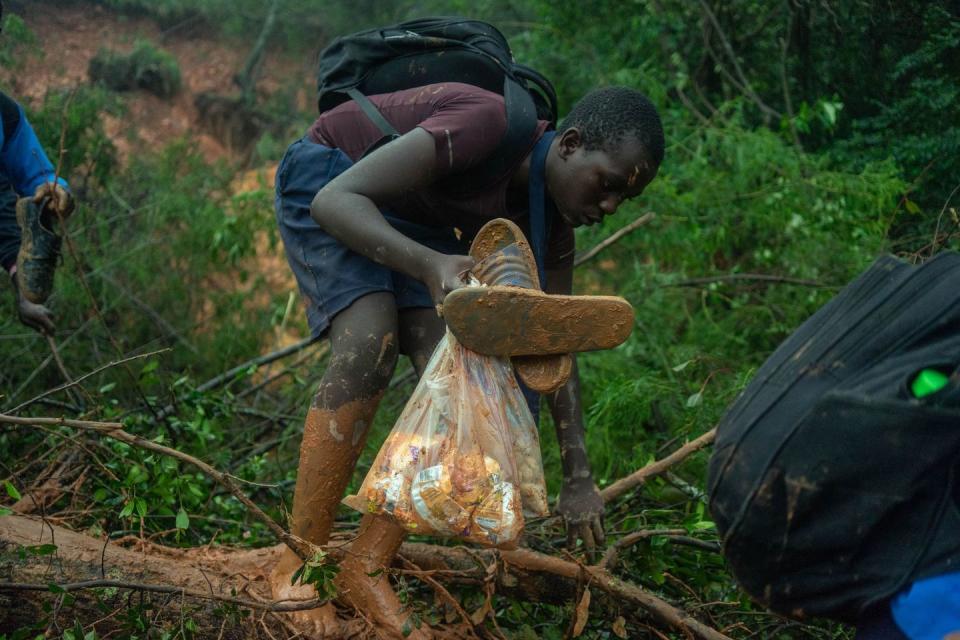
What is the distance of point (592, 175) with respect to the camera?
8.12ft

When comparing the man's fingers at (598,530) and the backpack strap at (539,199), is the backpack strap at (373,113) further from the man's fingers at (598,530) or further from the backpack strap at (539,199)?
the man's fingers at (598,530)

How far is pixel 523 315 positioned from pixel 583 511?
900 mm

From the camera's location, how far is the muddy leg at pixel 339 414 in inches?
95.9

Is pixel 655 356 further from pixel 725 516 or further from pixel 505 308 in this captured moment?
pixel 725 516

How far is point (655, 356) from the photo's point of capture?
4520 millimetres

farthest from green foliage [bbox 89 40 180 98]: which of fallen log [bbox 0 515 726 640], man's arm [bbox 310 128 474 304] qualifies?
man's arm [bbox 310 128 474 304]

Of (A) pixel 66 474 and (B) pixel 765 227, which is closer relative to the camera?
(A) pixel 66 474

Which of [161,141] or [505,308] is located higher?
[505,308]

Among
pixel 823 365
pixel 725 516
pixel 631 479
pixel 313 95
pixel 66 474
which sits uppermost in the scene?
pixel 823 365

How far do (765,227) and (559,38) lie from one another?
2.58 m

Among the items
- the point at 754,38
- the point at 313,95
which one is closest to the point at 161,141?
the point at 313,95

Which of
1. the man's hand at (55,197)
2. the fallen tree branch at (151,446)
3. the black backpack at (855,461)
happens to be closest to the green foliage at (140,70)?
the man's hand at (55,197)

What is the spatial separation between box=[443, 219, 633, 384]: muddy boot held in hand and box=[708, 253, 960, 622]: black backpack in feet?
2.05

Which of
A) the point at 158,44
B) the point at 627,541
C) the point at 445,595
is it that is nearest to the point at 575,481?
the point at 627,541
